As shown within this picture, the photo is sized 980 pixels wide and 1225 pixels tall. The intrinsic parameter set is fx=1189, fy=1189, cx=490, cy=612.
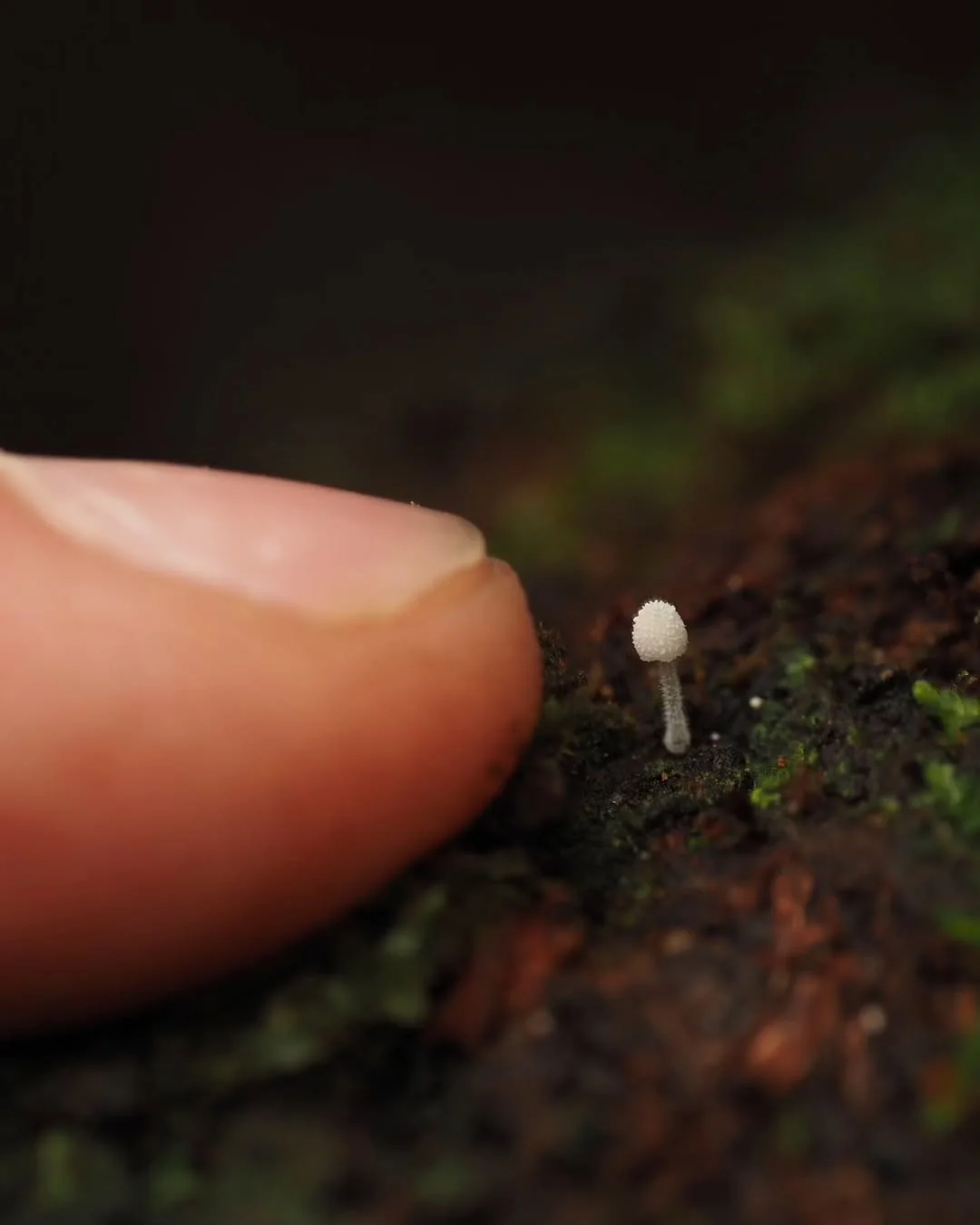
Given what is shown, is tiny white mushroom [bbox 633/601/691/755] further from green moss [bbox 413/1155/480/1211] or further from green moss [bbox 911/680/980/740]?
green moss [bbox 413/1155/480/1211]

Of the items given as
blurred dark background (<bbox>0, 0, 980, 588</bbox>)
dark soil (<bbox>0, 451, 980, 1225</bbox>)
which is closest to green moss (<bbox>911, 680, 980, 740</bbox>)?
dark soil (<bbox>0, 451, 980, 1225</bbox>)

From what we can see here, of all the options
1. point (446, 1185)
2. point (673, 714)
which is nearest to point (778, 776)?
point (673, 714)

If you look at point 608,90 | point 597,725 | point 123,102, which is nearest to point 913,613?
point 597,725

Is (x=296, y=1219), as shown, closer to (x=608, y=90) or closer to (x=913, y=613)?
(x=913, y=613)

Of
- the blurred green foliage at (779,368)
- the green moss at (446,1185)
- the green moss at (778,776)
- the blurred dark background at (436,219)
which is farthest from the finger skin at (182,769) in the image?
the blurred dark background at (436,219)

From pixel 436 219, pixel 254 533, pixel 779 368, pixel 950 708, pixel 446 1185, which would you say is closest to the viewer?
pixel 446 1185

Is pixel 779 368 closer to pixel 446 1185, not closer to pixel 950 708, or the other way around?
pixel 950 708
